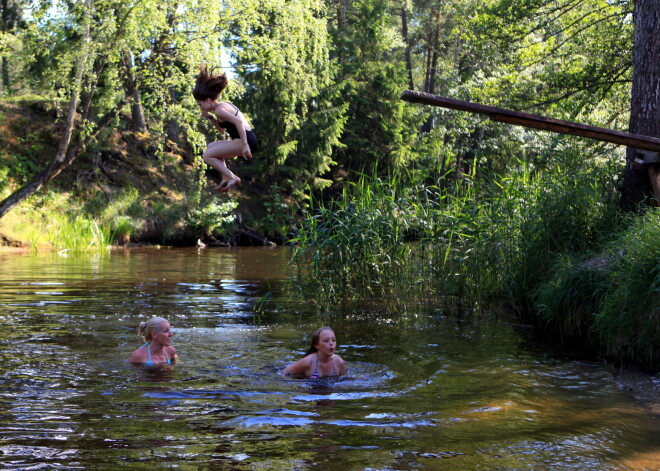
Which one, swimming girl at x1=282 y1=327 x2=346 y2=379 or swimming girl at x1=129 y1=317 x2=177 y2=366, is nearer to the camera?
swimming girl at x1=282 y1=327 x2=346 y2=379

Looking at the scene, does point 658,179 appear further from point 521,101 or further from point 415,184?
point 521,101

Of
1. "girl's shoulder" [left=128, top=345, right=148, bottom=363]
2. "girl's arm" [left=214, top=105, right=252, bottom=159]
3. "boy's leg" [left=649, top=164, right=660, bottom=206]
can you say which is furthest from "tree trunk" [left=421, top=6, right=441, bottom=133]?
"girl's arm" [left=214, top=105, right=252, bottom=159]

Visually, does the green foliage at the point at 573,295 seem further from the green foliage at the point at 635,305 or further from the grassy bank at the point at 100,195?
the grassy bank at the point at 100,195

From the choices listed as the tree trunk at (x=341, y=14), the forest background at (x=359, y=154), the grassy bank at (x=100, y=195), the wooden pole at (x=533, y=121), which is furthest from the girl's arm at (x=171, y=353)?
the tree trunk at (x=341, y=14)

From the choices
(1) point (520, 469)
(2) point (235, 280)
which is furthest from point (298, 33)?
(1) point (520, 469)

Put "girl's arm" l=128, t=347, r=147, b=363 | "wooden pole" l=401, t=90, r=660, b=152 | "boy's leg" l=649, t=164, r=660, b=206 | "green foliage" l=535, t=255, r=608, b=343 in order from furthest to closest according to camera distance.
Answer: "boy's leg" l=649, t=164, r=660, b=206 → "green foliage" l=535, t=255, r=608, b=343 → "girl's arm" l=128, t=347, r=147, b=363 → "wooden pole" l=401, t=90, r=660, b=152

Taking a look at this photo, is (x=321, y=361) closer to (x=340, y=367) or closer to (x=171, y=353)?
(x=340, y=367)

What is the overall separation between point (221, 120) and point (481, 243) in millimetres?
6189

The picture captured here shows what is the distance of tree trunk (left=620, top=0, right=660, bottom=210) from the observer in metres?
11.5

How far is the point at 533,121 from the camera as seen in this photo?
8828 mm

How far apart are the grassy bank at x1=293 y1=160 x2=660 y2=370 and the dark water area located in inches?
20.4

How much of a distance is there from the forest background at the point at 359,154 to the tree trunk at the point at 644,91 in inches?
2.8

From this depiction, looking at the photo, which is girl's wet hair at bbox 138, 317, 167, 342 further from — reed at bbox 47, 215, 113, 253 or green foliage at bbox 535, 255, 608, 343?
reed at bbox 47, 215, 113, 253

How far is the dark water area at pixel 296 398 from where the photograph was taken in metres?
5.81
